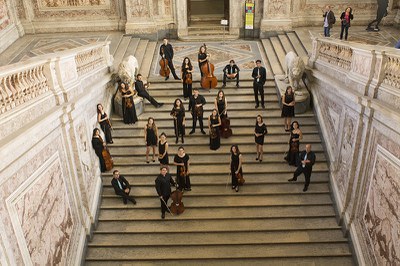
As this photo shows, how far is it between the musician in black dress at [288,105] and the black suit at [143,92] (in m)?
3.45

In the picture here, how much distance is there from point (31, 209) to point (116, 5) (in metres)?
10.9

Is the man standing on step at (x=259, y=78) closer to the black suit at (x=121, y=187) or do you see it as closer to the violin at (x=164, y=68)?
the violin at (x=164, y=68)

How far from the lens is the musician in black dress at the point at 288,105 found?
408 inches

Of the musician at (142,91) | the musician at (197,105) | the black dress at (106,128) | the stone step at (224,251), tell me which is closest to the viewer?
the stone step at (224,251)

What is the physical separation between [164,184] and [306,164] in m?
3.12

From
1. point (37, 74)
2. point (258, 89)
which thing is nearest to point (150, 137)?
point (37, 74)

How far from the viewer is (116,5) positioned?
15797 mm

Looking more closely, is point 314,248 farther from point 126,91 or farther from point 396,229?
point 126,91

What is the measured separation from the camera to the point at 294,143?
975 cm

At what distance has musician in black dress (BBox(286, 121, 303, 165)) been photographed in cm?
947

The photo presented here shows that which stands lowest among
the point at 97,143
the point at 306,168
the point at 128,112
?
the point at 306,168

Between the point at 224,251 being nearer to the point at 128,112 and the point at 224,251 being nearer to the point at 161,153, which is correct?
the point at 161,153

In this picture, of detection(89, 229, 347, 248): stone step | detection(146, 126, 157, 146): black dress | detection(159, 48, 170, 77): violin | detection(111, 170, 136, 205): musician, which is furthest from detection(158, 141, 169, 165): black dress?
detection(159, 48, 170, 77): violin

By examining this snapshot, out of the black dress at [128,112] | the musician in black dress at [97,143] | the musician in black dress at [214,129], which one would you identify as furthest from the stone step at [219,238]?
the black dress at [128,112]
